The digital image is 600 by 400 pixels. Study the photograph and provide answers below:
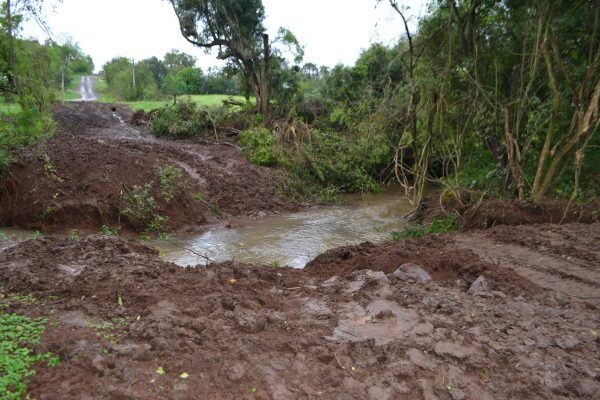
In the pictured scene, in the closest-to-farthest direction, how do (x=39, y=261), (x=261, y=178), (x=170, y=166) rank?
(x=39, y=261)
(x=170, y=166)
(x=261, y=178)

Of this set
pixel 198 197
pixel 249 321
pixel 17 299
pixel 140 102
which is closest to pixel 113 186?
pixel 198 197

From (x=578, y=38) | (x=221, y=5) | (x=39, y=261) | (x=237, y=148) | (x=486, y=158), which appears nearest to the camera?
(x=39, y=261)

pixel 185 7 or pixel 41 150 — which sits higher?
pixel 185 7

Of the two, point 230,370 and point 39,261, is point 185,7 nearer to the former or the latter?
point 39,261

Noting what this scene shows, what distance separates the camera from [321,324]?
4160 mm

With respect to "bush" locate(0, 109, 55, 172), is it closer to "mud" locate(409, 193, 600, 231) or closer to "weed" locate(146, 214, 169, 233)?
"weed" locate(146, 214, 169, 233)

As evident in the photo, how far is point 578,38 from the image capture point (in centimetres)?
838

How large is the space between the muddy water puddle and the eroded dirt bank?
2031 millimetres

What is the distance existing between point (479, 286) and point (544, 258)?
159 cm

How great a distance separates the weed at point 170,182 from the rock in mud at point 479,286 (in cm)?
733

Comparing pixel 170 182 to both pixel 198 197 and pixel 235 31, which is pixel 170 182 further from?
pixel 235 31

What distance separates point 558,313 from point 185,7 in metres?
20.4

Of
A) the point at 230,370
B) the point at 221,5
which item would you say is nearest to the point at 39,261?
the point at 230,370

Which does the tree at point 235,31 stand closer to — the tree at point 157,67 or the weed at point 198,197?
the weed at point 198,197
